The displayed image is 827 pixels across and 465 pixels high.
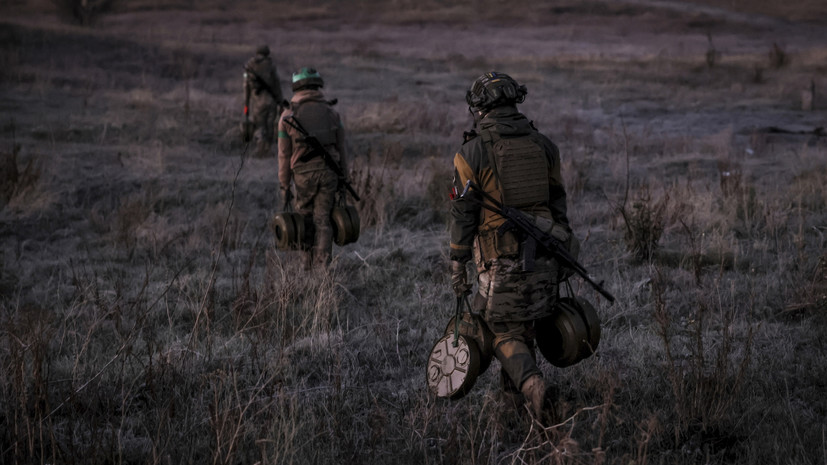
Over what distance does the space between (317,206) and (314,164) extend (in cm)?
39

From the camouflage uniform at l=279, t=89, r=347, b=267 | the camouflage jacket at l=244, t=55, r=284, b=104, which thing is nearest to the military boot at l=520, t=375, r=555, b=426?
the camouflage uniform at l=279, t=89, r=347, b=267

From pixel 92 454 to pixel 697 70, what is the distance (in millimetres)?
26665

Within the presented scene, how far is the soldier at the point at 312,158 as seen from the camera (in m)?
6.06

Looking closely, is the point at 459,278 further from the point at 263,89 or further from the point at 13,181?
the point at 263,89

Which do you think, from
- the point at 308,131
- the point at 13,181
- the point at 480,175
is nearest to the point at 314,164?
the point at 308,131

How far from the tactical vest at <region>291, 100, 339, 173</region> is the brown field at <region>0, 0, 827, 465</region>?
934 millimetres

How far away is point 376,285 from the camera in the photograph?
241 inches

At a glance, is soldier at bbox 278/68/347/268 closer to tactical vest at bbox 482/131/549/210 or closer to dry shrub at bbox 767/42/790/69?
tactical vest at bbox 482/131/549/210

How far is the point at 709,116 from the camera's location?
16.8 meters

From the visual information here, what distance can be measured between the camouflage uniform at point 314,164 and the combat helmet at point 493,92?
2.88 metres

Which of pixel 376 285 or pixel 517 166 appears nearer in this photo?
pixel 517 166

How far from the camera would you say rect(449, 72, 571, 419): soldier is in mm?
3320

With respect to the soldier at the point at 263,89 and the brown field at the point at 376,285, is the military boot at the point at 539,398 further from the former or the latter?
the soldier at the point at 263,89

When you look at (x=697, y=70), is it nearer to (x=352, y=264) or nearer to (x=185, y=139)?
(x=185, y=139)
